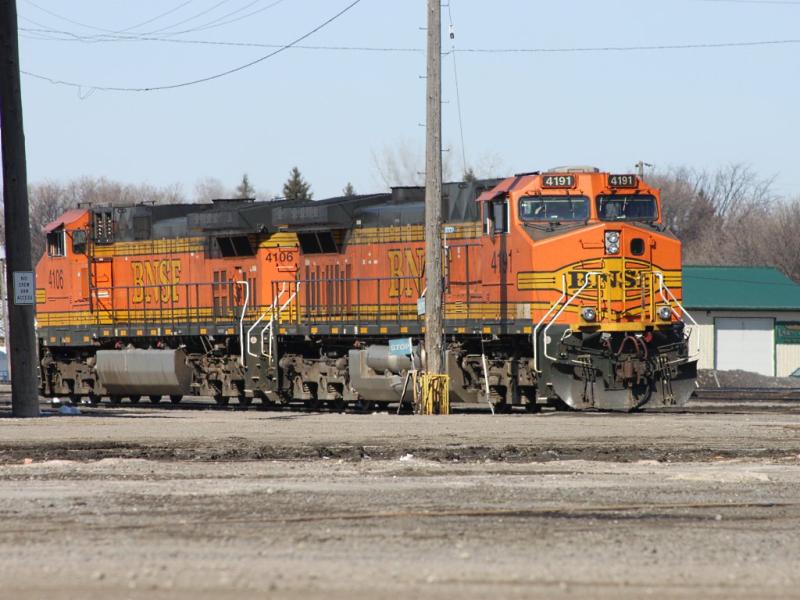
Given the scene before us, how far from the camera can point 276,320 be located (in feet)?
91.6

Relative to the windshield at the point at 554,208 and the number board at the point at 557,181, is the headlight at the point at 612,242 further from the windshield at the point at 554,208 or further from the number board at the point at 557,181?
the number board at the point at 557,181

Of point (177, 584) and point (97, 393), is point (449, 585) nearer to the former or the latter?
point (177, 584)

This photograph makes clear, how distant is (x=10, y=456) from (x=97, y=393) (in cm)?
1635

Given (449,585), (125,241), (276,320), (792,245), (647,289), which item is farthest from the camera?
(792,245)

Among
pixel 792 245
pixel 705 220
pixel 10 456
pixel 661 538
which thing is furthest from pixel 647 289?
pixel 705 220

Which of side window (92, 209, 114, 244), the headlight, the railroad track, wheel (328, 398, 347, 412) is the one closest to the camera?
the headlight

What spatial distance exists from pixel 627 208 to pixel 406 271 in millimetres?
4390

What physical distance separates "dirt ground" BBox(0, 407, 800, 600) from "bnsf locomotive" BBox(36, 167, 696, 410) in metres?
5.44

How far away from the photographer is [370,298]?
26328mm

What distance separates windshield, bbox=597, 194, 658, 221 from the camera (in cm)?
2389

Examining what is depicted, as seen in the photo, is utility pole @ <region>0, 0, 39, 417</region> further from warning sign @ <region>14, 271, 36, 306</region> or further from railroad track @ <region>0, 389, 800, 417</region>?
railroad track @ <region>0, 389, 800, 417</region>

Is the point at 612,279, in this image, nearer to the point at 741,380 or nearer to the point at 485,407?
the point at 485,407

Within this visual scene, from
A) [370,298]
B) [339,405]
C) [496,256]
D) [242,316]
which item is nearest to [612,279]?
[496,256]

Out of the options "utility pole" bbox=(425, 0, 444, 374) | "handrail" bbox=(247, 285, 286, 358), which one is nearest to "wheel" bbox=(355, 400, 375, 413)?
"handrail" bbox=(247, 285, 286, 358)
